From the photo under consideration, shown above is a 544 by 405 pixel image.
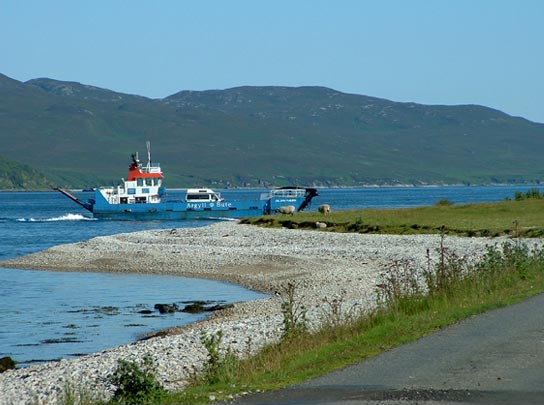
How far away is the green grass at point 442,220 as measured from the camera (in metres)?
46.4

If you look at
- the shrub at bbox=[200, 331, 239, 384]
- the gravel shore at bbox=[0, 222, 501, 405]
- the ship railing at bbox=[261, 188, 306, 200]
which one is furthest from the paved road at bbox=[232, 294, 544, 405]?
the ship railing at bbox=[261, 188, 306, 200]

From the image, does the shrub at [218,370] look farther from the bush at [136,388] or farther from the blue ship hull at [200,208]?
the blue ship hull at [200,208]

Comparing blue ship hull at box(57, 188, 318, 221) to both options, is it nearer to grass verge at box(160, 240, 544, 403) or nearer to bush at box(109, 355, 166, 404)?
grass verge at box(160, 240, 544, 403)

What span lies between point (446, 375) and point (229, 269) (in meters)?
28.9

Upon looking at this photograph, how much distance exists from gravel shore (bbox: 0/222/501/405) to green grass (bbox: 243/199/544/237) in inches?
71.6

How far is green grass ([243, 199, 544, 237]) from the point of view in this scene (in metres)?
46.4

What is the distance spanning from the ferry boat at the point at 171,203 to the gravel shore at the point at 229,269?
80.2 feet

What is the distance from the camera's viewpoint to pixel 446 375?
1211 cm

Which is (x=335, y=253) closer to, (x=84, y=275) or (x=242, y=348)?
(x=84, y=275)

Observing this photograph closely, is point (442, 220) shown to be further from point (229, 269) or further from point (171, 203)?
point (171, 203)

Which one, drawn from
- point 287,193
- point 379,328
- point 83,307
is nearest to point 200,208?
point 287,193

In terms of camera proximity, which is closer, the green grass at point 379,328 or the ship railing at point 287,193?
the green grass at point 379,328

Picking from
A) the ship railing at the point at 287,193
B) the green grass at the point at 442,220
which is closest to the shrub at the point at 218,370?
the green grass at the point at 442,220

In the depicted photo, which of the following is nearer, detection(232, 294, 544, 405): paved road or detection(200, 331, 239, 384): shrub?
detection(232, 294, 544, 405): paved road
